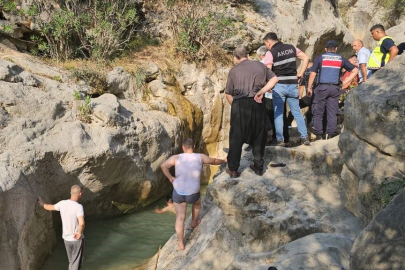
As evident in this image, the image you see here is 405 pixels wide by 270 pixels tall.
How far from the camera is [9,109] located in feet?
20.4

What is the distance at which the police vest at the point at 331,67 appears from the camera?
6.07 m

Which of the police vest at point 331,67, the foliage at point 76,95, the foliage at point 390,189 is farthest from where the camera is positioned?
the foliage at point 76,95

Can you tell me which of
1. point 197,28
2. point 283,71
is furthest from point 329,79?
point 197,28

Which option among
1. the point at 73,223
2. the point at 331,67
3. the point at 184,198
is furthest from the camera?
the point at 331,67

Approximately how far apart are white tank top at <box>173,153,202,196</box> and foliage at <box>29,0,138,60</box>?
5554 mm

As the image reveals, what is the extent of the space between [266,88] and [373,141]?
4.54ft

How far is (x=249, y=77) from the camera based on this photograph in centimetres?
481

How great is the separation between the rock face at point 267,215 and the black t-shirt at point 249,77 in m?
1.17

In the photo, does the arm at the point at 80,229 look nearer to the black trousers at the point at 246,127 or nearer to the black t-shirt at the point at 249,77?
the black trousers at the point at 246,127

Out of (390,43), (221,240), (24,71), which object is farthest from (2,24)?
(390,43)

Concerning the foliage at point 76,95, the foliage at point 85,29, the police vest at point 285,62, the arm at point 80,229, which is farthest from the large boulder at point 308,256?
the foliage at point 85,29

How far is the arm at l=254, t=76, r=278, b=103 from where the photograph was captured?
472 cm

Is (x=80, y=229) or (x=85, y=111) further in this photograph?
(x=85, y=111)

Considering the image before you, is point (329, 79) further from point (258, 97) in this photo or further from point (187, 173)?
point (187, 173)
